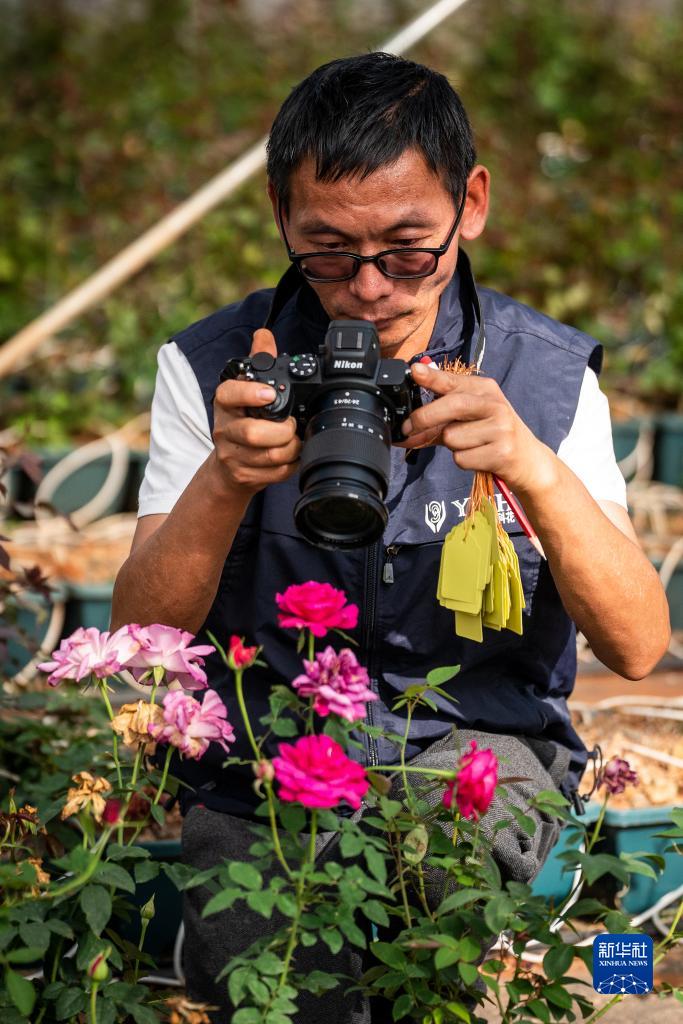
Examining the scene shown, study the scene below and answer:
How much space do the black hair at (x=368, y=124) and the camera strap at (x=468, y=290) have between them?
0.43 feet

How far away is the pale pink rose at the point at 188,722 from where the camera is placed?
1.18 m

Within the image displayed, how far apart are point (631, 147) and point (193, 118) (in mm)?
1509

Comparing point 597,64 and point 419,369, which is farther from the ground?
point 597,64

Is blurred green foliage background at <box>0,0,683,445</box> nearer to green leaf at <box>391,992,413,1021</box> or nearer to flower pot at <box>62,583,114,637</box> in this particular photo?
flower pot at <box>62,583,114,637</box>

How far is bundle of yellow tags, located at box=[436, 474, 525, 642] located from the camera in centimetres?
143

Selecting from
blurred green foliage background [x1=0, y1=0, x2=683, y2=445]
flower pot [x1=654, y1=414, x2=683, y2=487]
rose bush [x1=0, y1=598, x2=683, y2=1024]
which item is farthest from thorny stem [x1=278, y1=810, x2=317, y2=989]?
flower pot [x1=654, y1=414, x2=683, y2=487]

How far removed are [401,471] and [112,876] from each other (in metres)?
0.65

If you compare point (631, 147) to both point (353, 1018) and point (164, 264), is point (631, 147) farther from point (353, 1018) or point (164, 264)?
point (353, 1018)

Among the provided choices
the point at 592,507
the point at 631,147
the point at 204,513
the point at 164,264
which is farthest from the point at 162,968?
the point at 631,147

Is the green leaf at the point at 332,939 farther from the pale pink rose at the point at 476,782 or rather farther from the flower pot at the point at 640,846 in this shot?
the flower pot at the point at 640,846

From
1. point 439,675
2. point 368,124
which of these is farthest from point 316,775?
point 368,124

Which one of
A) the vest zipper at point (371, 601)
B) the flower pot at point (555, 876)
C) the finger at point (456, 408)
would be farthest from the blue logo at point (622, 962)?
the flower pot at point (555, 876)

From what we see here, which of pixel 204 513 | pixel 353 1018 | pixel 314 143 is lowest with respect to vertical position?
pixel 353 1018

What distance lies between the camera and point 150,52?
482 cm
